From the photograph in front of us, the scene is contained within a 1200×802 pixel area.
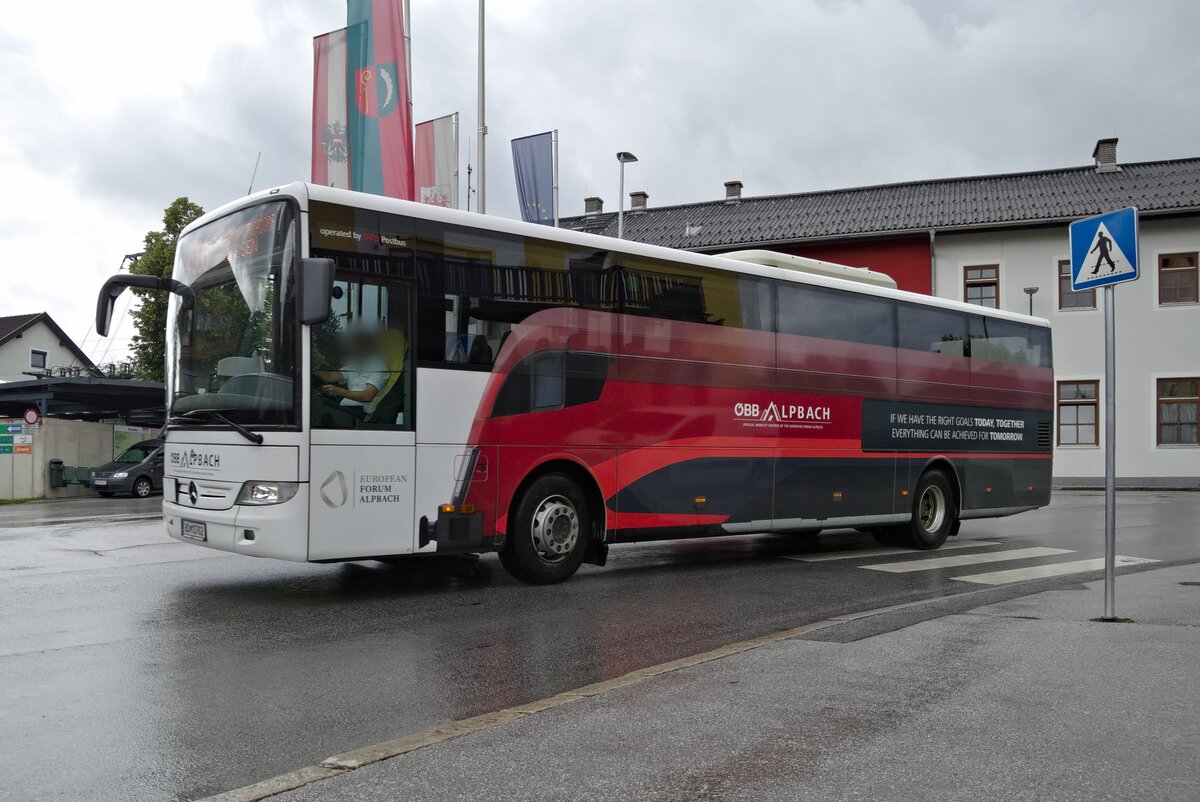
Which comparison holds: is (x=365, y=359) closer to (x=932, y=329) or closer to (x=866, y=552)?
(x=866, y=552)

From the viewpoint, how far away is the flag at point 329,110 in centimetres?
1802

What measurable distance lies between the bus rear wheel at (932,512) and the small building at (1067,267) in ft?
67.5

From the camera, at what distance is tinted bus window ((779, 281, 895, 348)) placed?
1195 centimetres

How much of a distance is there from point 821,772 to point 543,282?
20.3ft

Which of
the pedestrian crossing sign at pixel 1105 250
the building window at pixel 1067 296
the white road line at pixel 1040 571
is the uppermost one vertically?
the building window at pixel 1067 296

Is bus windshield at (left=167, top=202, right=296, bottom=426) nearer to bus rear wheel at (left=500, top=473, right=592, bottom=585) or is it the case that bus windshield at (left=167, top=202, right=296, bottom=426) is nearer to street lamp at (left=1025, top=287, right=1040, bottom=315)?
bus rear wheel at (left=500, top=473, right=592, bottom=585)

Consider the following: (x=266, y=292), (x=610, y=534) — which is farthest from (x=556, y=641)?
(x=266, y=292)

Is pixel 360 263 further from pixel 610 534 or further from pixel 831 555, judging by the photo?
pixel 831 555

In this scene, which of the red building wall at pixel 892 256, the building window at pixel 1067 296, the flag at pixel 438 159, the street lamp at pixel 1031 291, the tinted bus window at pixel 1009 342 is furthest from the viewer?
the red building wall at pixel 892 256

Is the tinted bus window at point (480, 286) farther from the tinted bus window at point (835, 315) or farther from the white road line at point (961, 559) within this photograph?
the white road line at point (961, 559)

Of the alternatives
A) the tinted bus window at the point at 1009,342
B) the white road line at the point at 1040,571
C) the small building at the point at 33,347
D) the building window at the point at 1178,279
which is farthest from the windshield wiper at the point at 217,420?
the small building at the point at 33,347

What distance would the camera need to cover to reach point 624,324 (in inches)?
400

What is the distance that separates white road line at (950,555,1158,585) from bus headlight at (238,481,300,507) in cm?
682

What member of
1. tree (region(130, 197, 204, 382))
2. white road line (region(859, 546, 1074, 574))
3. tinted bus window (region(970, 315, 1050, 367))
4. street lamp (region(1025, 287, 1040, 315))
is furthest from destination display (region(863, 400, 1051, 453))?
tree (region(130, 197, 204, 382))
